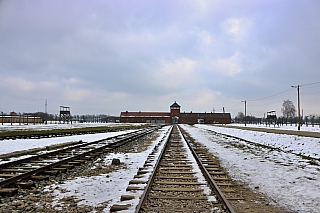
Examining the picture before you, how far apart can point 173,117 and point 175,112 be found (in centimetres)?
278

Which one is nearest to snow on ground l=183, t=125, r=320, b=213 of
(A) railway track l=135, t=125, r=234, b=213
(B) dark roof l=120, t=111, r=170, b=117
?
(A) railway track l=135, t=125, r=234, b=213

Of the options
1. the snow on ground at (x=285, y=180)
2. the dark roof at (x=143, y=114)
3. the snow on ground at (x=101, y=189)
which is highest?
the dark roof at (x=143, y=114)

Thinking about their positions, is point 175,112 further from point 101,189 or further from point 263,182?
point 101,189

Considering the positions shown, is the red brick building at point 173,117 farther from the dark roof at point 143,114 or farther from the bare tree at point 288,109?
the bare tree at point 288,109

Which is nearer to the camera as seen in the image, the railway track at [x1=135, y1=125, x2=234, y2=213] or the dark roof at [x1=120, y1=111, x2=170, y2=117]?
the railway track at [x1=135, y1=125, x2=234, y2=213]

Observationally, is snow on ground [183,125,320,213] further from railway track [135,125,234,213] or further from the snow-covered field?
railway track [135,125,234,213]

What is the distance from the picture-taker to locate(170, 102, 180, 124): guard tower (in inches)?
4678

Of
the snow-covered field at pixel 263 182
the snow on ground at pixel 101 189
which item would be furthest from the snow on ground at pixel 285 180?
the snow on ground at pixel 101 189

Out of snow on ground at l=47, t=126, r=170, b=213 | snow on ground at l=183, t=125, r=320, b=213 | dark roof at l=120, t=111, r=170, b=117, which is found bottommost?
snow on ground at l=183, t=125, r=320, b=213

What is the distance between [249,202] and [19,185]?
5.44m

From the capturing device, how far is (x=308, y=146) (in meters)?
14.5

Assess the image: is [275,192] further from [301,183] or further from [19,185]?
[19,185]

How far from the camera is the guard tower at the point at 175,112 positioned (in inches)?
4678

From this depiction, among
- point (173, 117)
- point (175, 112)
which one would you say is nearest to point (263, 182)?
point (173, 117)
